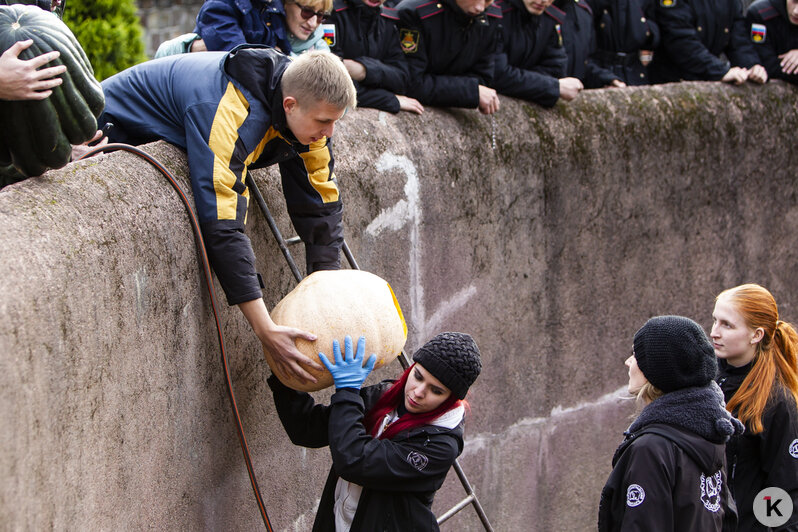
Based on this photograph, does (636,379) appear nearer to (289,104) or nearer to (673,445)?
(673,445)

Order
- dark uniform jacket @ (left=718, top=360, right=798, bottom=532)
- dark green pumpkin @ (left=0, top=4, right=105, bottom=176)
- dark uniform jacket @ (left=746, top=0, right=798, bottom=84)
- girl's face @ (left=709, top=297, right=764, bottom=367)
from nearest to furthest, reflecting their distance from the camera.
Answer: dark green pumpkin @ (left=0, top=4, right=105, bottom=176), dark uniform jacket @ (left=718, top=360, right=798, bottom=532), girl's face @ (left=709, top=297, right=764, bottom=367), dark uniform jacket @ (left=746, top=0, right=798, bottom=84)

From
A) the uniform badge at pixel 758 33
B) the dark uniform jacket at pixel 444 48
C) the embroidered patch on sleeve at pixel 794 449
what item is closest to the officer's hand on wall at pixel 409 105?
the dark uniform jacket at pixel 444 48

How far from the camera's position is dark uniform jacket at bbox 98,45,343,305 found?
3.14 meters

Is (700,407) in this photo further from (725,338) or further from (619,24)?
(619,24)

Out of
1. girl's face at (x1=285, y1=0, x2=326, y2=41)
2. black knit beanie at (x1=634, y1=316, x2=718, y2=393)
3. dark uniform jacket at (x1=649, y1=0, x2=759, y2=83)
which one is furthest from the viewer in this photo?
dark uniform jacket at (x1=649, y1=0, x2=759, y2=83)

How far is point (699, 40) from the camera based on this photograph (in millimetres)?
6801

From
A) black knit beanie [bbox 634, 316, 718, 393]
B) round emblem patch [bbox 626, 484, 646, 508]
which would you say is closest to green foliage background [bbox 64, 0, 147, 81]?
black knit beanie [bbox 634, 316, 718, 393]

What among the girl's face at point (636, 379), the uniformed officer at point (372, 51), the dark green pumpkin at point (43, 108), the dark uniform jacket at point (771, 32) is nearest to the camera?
the dark green pumpkin at point (43, 108)

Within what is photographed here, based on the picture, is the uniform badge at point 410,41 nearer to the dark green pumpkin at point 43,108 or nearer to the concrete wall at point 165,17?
the dark green pumpkin at point 43,108

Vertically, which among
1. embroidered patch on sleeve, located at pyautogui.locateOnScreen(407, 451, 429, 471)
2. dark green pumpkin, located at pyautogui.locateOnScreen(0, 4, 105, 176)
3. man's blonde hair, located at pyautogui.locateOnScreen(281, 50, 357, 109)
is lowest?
embroidered patch on sleeve, located at pyautogui.locateOnScreen(407, 451, 429, 471)

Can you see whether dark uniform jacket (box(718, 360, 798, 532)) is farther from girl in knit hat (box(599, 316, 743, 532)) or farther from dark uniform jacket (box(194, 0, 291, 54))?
dark uniform jacket (box(194, 0, 291, 54))

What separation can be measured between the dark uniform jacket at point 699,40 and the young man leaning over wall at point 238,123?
13.1 ft

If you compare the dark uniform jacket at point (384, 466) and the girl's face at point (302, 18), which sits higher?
the girl's face at point (302, 18)

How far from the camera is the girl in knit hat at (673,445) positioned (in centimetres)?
312
